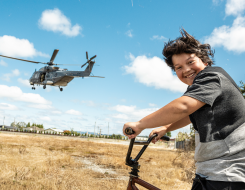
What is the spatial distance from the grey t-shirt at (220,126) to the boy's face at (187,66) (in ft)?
0.78

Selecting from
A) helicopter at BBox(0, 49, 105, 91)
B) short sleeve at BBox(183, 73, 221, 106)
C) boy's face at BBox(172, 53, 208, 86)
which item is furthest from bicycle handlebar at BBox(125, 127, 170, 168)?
helicopter at BBox(0, 49, 105, 91)

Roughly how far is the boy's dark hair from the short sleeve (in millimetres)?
377

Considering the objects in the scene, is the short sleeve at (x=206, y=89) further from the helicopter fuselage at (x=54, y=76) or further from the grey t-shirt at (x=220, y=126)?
the helicopter fuselage at (x=54, y=76)

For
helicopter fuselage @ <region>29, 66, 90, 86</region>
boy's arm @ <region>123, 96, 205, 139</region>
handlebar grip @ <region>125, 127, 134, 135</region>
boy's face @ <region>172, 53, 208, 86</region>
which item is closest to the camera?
boy's arm @ <region>123, 96, 205, 139</region>

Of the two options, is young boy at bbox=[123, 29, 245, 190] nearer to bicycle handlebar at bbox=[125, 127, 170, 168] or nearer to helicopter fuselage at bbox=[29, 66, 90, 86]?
bicycle handlebar at bbox=[125, 127, 170, 168]

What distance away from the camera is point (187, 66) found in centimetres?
139

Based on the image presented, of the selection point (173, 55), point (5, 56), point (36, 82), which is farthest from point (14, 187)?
point (36, 82)

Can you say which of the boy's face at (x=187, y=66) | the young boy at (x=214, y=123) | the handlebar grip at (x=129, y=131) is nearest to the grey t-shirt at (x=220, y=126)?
the young boy at (x=214, y=123)

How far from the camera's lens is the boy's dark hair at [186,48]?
144 cm

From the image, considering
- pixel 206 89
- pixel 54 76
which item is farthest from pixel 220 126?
pixel 54 76

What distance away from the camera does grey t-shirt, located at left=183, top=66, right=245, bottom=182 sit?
3.38 ft

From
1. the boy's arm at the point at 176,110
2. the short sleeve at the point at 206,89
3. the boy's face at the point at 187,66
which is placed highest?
the boy's face at the point at 187,66

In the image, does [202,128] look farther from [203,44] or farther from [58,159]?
[58,159]

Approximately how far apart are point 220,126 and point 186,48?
62 centimetres
